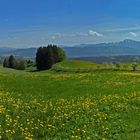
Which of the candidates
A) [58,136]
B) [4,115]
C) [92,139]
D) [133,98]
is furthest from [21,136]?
[133,98]

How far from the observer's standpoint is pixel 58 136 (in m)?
13.1

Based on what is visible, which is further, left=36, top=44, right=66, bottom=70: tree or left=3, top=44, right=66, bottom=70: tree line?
left=3, top=44, right=66, bottom=70: tree line

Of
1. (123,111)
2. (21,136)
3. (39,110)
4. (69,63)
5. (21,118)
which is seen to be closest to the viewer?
Answer: (21,136)

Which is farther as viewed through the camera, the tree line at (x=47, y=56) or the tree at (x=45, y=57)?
the tree line at (x=47, y=56)

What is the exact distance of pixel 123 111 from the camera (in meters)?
18.7

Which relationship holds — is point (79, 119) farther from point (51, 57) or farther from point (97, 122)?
point (51, 57)

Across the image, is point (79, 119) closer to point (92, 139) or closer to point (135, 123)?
point (135, 123)

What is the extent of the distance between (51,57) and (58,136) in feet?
349

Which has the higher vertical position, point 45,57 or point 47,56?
point 47,56

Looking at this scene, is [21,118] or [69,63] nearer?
[21,118]

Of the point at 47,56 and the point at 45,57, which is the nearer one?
the point at 45,57

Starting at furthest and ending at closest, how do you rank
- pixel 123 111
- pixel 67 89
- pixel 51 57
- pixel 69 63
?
pixel 51 57, pixel 69 63, pixel 67 89, pixel 123 111

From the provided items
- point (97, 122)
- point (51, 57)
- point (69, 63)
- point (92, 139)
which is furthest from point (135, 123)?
point (51, 57)

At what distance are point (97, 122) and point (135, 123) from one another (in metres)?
1.46
